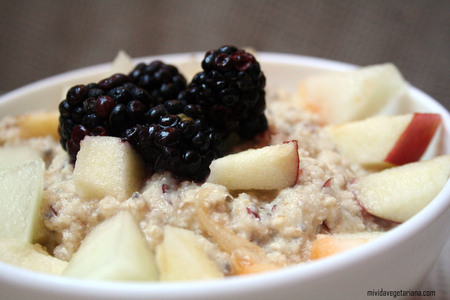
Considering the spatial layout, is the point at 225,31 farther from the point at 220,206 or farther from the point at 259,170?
the point at 220,206

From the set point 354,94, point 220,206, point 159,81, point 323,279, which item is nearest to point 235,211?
point 220,206

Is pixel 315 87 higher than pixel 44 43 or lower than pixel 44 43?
higher

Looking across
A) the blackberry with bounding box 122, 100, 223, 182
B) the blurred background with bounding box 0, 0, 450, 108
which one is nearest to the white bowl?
the blackberry with bounding box 122, 100, 223, 182

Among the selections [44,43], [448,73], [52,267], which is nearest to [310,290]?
[52,267]

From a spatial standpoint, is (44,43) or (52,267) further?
(44,43)

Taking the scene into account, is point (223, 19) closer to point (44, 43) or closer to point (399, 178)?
point (44, 43)

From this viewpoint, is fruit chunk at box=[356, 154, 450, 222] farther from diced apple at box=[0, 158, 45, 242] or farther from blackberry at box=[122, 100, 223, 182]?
diced apple at box=[0, 158, 45, 242]

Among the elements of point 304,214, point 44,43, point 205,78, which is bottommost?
point 44,43
